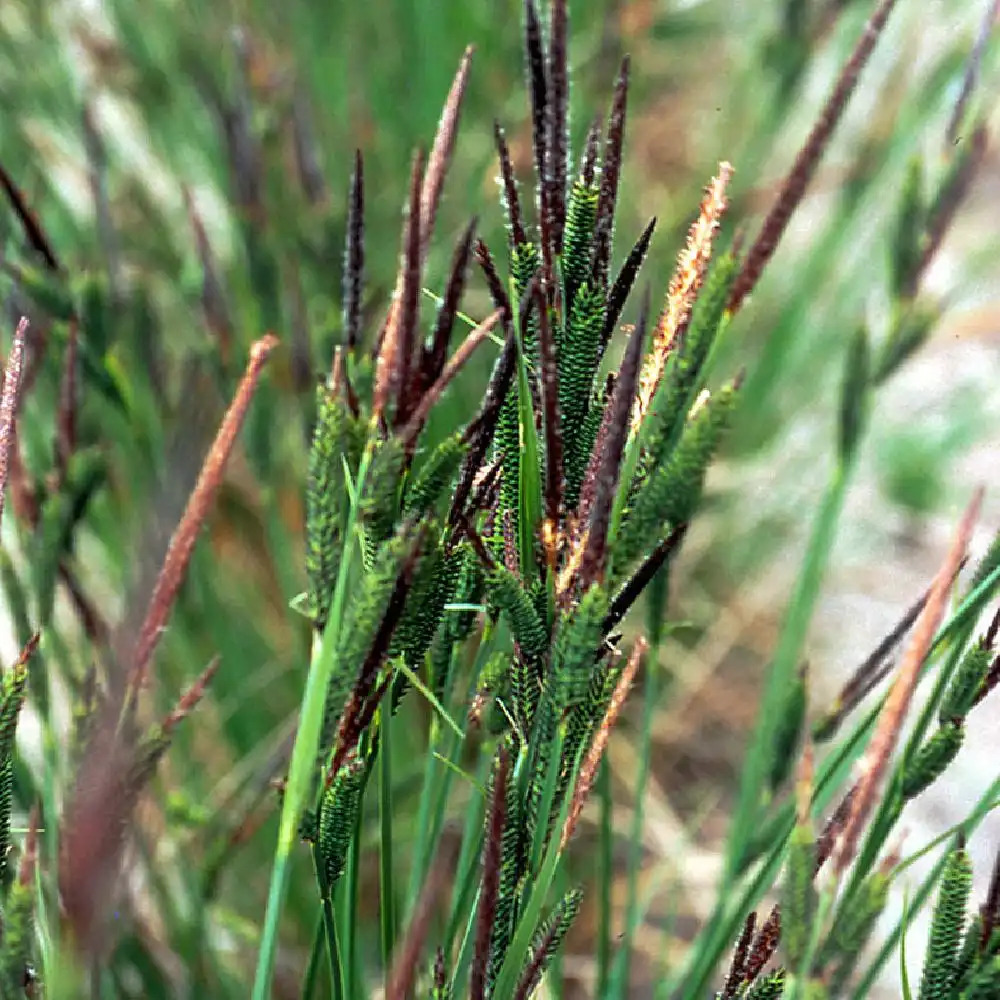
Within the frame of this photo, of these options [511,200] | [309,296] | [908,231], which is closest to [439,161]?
[511,200]

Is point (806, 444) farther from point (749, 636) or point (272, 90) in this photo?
point (272, 90)

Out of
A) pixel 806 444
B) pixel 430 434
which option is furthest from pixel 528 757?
pixel 806 444

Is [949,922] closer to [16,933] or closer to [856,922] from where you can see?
[856,922]

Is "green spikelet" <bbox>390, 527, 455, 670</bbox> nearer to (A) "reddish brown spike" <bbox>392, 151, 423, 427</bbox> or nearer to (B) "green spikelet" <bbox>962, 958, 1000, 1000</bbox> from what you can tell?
(A) "reddish brown spike" <bbox>392, 151, 423, 427</bbox>

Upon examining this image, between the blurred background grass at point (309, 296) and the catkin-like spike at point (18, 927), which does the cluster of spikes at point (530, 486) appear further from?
the blurred background grass at point (309, 296)

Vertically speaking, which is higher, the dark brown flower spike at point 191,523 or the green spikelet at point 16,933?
the dark brown flower spike at point 191,523

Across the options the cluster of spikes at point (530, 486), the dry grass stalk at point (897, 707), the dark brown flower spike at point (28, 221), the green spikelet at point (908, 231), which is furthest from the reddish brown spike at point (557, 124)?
the green spikelet at point (908, 231)

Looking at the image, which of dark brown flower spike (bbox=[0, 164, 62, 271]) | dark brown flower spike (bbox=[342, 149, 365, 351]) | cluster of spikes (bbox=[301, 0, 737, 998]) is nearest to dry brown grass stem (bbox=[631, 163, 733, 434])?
cluster of spikes (bbox=[301, 0, 737, 998])
